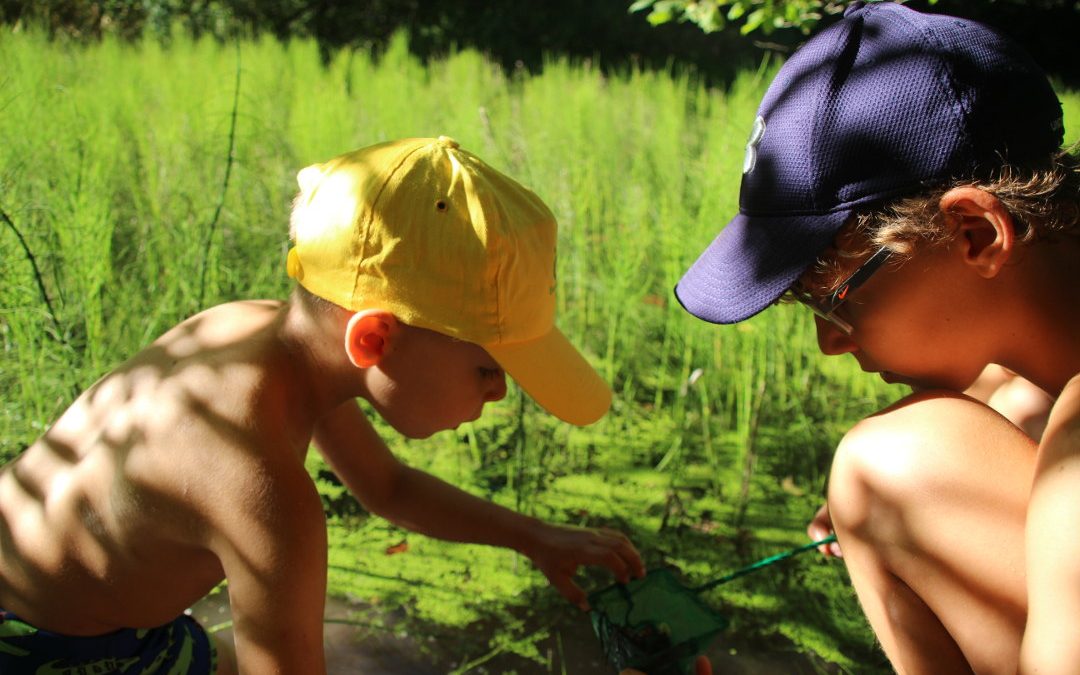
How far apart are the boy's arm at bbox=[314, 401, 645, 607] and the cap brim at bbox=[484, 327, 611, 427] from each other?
0.27 metres

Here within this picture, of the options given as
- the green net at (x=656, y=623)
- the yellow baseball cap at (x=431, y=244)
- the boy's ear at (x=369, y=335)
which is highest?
the yellow baseball cap at (x=431, y=244)

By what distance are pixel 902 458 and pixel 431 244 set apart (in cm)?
72

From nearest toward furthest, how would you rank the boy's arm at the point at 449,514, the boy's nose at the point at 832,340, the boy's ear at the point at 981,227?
the boy's ear at the point at 981,227 → the boy's nose at the point at 832,340 → the boy's arm at the point at 449,514

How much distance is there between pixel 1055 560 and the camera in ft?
3.03

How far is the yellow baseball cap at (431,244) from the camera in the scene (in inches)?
48.6

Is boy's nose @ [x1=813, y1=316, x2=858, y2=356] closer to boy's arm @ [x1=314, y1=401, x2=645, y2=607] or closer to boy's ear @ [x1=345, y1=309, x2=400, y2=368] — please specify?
boy's arm @ [x1=314, y1=401, x2=645, y2=607]

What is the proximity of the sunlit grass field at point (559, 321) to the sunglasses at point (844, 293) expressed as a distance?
91 cm

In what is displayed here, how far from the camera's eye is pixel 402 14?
32.8ft

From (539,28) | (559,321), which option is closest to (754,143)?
(559,321)

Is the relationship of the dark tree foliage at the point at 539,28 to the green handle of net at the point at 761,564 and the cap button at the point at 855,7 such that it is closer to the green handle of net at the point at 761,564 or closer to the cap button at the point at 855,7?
the cap button at the point at 855,7

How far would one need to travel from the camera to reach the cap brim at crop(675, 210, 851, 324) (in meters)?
1.25

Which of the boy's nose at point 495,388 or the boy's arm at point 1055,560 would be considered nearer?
the boy's arm at point 1055,560

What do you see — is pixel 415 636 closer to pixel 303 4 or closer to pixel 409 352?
pixel 409 352

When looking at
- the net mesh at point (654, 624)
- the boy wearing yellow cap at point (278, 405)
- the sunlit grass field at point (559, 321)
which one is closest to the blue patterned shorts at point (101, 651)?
the boy wearing yellow cap at point (278, 405)
